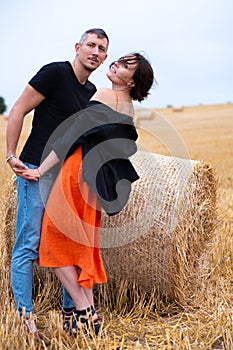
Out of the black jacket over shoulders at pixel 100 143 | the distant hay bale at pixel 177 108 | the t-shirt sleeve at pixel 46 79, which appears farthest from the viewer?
the distant hay bale at pixel 177 108

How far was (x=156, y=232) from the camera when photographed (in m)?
3.98

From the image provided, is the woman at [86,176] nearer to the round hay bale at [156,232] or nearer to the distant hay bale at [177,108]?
the round hay bale at [156,232]

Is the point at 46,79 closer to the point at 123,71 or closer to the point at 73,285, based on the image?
the point at 123,71

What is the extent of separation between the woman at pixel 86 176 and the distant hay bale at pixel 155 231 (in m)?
0.54

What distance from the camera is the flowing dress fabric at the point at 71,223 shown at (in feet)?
11.0

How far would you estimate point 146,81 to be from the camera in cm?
335

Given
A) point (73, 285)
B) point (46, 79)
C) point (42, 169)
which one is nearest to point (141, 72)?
point (46, 79)

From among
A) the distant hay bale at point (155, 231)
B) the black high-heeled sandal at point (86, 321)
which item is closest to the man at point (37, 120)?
the black high-heeled sandal at point (86, 321)

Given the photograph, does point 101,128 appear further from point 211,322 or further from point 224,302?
point 224,302

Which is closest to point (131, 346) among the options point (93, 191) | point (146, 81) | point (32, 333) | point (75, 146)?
point (32, 333)

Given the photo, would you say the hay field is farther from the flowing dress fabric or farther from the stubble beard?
the stubble beard

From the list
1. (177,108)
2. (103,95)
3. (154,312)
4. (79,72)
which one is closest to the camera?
(103,95)

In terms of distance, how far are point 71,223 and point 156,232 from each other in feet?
2.69

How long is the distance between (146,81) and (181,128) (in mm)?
21912
